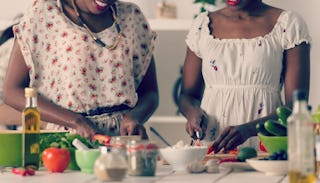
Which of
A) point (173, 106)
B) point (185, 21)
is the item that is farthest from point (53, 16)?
→ point (173, 106)

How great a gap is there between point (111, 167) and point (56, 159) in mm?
270

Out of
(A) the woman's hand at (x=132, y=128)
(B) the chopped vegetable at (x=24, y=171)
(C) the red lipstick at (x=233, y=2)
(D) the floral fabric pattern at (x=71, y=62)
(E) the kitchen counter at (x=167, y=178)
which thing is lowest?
(E) the kitchen counter at (x=167, y=178)

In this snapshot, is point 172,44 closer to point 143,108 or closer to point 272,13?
point 272,13

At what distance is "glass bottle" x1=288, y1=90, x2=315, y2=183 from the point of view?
2025 millimetres

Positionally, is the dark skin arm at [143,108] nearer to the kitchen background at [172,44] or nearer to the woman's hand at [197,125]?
the woman's hand at [197,125]

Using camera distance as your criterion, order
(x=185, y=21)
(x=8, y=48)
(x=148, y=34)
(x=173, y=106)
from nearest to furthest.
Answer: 1. (x=148, y=34)
2. (x=8, y=48)
3. (x=185, y=21)
4. (x=173, y=106)

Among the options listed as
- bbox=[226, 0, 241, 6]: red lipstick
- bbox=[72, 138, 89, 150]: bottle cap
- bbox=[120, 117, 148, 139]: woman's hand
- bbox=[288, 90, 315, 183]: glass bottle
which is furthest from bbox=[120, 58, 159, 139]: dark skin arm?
bbox=[288, 90, 315, 183]: glass bottle

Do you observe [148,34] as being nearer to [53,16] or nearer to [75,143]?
[53,16]

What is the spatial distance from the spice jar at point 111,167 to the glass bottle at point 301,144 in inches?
19.3

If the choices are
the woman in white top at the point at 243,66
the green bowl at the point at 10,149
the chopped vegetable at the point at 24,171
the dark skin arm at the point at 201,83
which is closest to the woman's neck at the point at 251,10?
the woman in white top at the point at 243,66

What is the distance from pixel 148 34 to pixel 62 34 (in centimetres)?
37

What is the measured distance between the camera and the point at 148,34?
347 cm

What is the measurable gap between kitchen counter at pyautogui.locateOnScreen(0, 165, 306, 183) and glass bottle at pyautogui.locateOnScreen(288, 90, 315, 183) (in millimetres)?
259

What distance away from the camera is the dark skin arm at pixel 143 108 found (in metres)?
3.05
